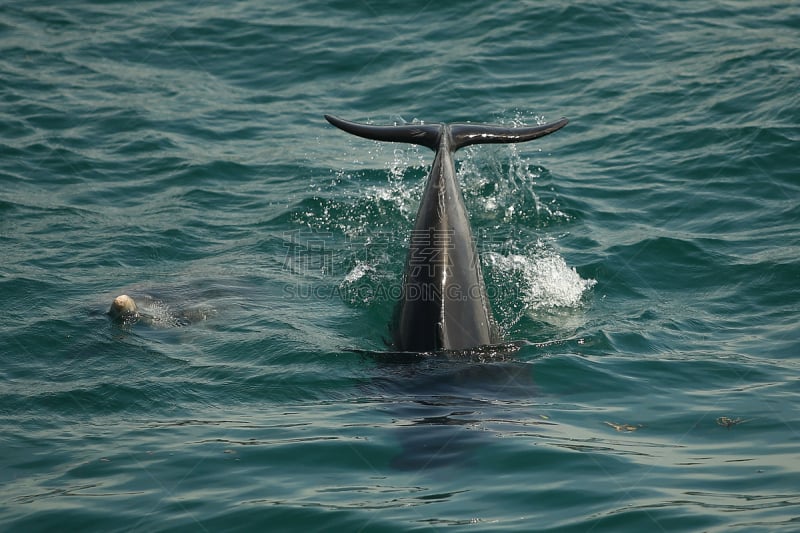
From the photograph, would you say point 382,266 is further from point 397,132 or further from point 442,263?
point 442,263

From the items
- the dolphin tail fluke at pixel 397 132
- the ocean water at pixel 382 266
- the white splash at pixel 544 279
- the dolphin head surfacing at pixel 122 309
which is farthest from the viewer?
the white splash at pixel 544 279

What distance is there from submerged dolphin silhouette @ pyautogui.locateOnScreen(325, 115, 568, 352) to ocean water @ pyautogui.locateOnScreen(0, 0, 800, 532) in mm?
293

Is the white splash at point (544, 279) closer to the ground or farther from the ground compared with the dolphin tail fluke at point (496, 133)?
closer to the ground

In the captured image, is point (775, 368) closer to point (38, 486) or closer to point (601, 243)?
point (601, 243)

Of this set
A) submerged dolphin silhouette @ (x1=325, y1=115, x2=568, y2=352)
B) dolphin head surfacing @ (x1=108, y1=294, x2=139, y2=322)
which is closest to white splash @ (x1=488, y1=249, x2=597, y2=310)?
submerged dolphin silhouette @ (x1=325, y1=115, x2=568, y2=352)

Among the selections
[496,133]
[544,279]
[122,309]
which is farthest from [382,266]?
[122,309]

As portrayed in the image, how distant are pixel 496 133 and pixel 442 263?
4.72ft

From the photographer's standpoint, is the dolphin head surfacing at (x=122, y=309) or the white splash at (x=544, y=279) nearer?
the dolphin head surfacing at (x=122, y=309)

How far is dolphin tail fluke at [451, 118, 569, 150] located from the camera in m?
9.16

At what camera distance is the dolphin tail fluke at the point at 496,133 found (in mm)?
9156

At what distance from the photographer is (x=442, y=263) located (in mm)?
8742

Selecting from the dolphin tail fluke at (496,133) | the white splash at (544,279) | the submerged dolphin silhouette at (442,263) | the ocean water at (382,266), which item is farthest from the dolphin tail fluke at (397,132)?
the white splash at (544,279)

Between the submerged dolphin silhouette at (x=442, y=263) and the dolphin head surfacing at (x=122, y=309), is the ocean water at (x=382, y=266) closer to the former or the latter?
the dolphin head surfacing at (x=122, y=309)

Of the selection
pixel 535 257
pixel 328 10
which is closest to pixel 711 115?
pixel 535 257
